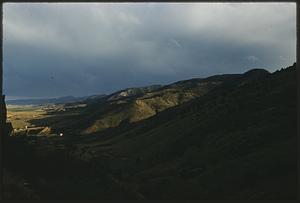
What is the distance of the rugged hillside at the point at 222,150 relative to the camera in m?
23.3

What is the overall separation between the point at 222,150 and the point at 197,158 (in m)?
3.64

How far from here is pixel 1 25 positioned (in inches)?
191

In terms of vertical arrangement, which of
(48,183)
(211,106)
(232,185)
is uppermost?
(211,106)

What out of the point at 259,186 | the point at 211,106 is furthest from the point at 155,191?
the point at 211,106

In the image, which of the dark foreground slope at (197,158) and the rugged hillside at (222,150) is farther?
the rugged hillside at (222,150)

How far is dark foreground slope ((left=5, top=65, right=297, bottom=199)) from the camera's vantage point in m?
13.8

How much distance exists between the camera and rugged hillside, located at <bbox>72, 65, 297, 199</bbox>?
23312mm

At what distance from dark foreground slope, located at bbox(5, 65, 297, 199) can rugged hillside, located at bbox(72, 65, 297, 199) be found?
0.05 meters

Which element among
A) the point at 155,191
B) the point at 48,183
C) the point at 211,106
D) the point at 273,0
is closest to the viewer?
the point at 273,0

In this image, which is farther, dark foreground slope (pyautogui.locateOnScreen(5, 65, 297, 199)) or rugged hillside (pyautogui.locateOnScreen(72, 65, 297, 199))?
rugged hillside (pyautogui.locateOnScreen(72, 65, 297, 199))

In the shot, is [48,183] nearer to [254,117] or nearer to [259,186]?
[259,186]

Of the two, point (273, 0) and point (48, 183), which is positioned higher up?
point (273, 0)

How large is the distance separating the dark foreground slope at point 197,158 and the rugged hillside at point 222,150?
52 mm

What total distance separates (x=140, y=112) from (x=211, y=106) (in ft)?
177
